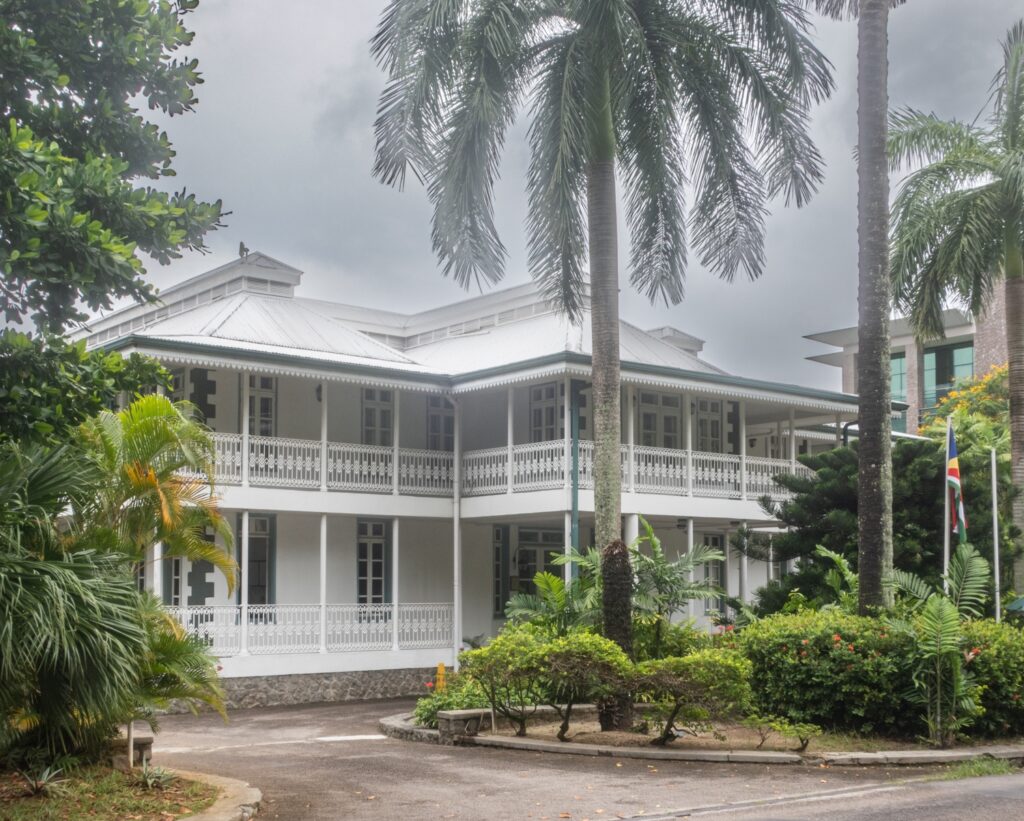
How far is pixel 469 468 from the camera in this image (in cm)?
2505

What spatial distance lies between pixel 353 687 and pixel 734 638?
8535 millimetres

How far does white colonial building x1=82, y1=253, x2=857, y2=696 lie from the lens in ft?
73.4

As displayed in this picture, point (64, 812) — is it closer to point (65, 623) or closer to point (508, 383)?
point (65, 623)

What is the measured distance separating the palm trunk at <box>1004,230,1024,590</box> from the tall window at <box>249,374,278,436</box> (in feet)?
42.8

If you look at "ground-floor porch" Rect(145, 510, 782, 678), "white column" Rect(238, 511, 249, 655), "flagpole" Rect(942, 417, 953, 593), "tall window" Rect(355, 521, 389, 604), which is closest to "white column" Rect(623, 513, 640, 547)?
"ground-floor porch" Rect(145, 510, 782, 678)

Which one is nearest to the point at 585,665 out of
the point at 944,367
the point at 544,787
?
the point at 544,787

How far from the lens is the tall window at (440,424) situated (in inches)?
1038

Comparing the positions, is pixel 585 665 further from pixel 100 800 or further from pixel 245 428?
pixel 245 428

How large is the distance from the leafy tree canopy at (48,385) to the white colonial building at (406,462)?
11.0 metres

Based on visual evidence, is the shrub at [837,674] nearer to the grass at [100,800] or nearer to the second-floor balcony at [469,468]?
the grass at [100,800]

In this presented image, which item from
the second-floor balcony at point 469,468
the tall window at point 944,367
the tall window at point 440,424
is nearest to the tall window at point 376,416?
the second-floor balcony at point 469,468

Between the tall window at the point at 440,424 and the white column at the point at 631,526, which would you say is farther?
the tall window at the point at 440,424

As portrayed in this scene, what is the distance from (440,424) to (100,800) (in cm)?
1673

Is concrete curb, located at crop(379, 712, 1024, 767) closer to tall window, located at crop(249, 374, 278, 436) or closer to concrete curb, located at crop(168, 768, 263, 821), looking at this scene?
concrete curb, located at crop(168, 768, 263, 821)
